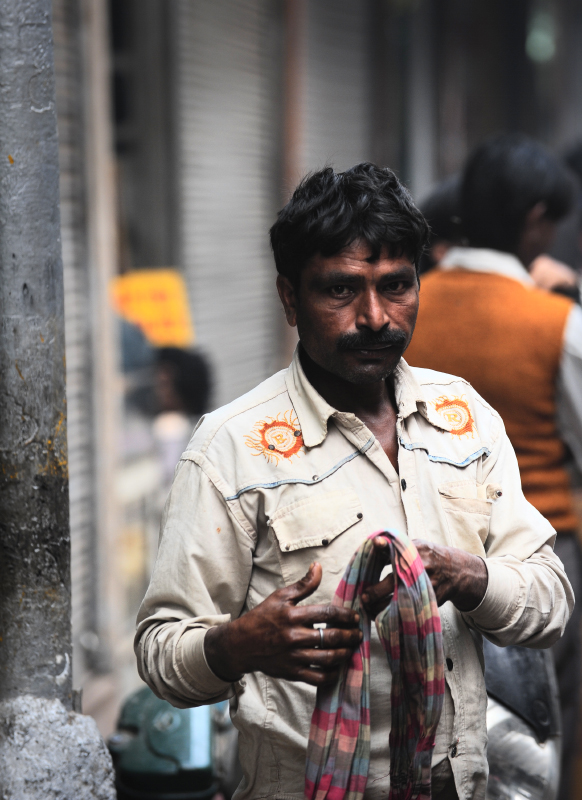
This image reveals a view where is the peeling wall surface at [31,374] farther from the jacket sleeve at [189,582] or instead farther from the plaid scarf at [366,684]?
the plaid scarf at [366,684]

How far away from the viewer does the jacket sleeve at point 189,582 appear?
1566mm

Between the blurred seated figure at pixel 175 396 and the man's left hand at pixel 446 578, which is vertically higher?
the man's left hand at pixel 446 578

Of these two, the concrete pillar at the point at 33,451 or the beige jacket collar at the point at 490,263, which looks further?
the beige jacket collar at the point at 490,263

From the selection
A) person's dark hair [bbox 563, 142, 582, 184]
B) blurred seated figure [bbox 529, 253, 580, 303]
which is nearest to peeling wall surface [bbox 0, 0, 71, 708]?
blurred seated figure [bbox 529, 253, 580, 303]

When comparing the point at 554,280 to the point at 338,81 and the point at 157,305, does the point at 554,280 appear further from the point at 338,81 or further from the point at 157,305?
the point at 338,81

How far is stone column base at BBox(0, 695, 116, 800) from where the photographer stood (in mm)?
1761

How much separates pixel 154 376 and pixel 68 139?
1456mm

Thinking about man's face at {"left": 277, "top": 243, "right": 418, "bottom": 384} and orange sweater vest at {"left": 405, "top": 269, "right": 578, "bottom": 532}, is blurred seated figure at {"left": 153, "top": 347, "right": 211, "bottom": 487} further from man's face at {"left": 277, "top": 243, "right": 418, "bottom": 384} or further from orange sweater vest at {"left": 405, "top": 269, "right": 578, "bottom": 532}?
man's face at {"left": 277, "top": 243, "right": 418, "bottom": 384}

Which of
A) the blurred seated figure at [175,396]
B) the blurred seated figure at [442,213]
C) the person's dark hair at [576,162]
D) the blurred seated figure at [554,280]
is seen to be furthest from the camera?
the person's dark hair at [576,162]

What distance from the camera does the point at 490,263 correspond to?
2590 mm

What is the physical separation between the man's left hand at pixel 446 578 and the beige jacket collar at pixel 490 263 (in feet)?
3.87

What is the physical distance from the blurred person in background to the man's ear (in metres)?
0.64

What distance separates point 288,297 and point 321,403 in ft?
0.66

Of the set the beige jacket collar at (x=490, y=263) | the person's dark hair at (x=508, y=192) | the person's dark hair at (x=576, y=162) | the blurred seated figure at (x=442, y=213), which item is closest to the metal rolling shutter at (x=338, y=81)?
the person's dark hair at (x=576, y=162)
